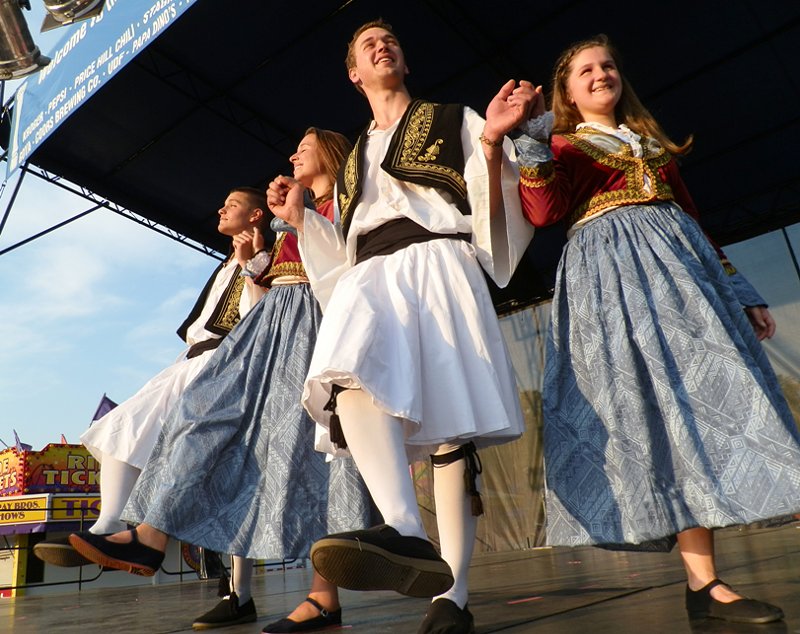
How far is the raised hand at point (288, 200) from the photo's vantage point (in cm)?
167

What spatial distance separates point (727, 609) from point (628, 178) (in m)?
1.00

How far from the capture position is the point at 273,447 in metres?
1.84

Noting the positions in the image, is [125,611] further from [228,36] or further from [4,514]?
[4,514]

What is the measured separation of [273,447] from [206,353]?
27.0 inches

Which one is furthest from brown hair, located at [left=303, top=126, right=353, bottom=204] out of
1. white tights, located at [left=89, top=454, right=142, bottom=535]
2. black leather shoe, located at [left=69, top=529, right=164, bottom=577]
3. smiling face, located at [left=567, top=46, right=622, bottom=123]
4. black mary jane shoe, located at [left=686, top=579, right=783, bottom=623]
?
black mary jane shoe, located at [left=686, top=579, right=783, bottom=623]

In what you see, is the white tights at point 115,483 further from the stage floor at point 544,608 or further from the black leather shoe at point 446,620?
the black leather shoe at point 446,620

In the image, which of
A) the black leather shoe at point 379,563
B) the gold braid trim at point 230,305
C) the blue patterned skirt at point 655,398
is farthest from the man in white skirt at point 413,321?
the gold braid trim at point 230,305

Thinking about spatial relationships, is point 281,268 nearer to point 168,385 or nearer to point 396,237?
point 168,385

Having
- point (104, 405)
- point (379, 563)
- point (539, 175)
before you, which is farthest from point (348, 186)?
point (104, 405)

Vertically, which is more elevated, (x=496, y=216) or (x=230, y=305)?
(x=230, y=305)

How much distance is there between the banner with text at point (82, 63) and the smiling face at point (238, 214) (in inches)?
69.2

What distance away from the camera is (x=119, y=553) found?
4.92 ft

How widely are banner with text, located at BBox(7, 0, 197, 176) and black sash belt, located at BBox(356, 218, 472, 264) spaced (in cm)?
287

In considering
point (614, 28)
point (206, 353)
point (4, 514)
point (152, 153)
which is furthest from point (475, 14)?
point (4, 514)
